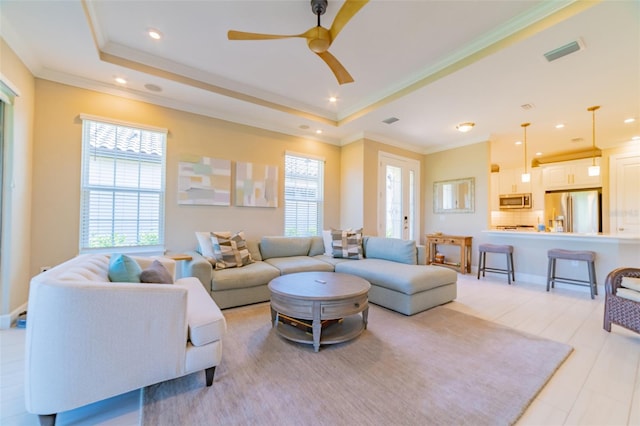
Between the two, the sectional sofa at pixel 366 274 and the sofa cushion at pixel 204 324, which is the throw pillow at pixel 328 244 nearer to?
the sectional sofa at pixel 366 274

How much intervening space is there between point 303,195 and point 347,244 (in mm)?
1541

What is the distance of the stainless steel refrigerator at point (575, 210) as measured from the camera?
5.57 metres

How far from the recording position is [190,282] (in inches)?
101

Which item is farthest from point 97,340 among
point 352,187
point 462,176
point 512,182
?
point 512,182

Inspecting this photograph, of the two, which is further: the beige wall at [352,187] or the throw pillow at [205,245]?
the beige wall at [352,187]

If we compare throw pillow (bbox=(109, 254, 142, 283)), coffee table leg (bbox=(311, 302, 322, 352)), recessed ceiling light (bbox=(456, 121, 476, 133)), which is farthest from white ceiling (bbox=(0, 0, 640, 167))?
coffee table leg (bbox=(311, 302, 322, 352))

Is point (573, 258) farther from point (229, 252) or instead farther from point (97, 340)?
point (97, 340)

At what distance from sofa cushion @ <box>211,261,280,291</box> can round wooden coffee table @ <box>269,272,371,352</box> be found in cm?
73

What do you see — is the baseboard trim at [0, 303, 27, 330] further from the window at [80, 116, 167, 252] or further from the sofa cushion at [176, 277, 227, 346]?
the sofa cushion at [176, 277, 227, 346]

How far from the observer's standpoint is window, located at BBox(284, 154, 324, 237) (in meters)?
5.00

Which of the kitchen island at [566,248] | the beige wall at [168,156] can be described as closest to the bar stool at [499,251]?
the kitchen island at [566,248]

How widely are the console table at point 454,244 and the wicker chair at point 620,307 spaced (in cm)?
255

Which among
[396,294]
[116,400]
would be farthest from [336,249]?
[116,400]

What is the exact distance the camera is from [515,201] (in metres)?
6.93
